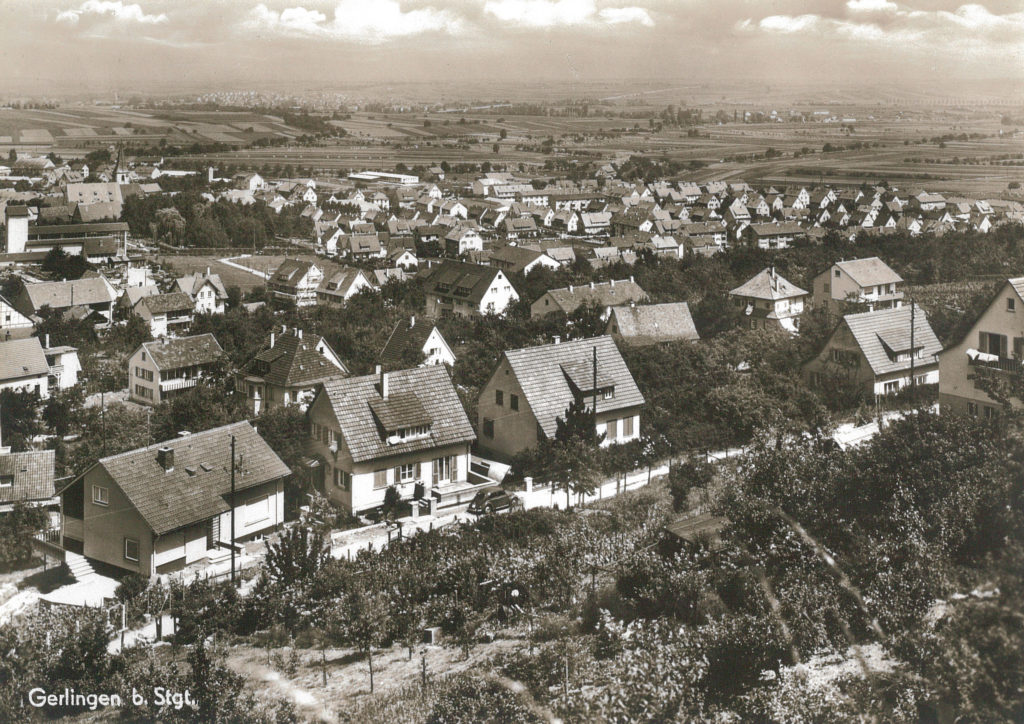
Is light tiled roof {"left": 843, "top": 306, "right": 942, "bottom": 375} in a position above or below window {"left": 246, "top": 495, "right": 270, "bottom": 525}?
above

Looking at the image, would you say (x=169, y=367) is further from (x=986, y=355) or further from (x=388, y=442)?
(x=986, y=355)

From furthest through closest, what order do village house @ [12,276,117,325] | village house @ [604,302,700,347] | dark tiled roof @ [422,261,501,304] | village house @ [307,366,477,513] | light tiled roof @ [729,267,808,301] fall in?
1. dark tiled roof @ [422,261,501,304]
2. light tiled roof @ [729,267,808,301]
3. village house @ [12,276,117,325]
4. village house @ [604,302,700,347]
5. village house @ [307,366,477,513]

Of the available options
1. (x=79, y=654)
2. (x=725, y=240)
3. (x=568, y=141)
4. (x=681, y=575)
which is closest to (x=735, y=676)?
(x=681, y=575)

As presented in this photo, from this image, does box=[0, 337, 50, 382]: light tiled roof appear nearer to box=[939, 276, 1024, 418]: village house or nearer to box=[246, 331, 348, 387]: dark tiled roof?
box=[246, 331, 348, 387]: dark tiled roof

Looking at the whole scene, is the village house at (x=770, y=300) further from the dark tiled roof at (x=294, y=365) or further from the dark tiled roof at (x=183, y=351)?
the dark tiled roof at (x=183, y=351)

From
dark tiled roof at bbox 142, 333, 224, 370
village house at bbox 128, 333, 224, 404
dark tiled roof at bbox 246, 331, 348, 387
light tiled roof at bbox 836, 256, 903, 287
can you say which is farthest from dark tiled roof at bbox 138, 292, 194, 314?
light tiled roof at bbox 836, 256, 903, 287

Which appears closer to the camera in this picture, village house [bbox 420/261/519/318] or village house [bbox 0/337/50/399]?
village house [bbox 0/337/50/399]

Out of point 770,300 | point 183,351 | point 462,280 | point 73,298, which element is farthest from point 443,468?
point 462,280
